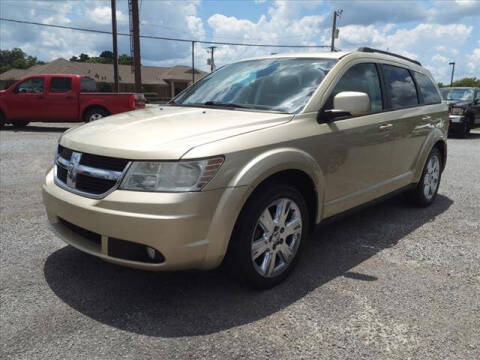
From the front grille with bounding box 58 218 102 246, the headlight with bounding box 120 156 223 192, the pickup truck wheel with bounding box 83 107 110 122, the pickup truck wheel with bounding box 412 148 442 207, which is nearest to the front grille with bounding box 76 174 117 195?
the headlight with bounding box 120 156 223 192

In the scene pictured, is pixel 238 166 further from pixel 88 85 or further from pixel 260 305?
Result: pixel 88 85

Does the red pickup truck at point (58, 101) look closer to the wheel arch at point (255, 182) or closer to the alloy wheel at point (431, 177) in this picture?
the alloy wheel at point (431, 177)

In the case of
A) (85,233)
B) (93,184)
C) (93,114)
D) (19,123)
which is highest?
(93,184)

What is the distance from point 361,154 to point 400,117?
920 millimetres

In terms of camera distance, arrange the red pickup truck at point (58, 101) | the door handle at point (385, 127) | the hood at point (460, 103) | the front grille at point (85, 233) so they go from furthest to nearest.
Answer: the hood at point (460, 103) → the red pickup truck at point (58, 101) → the door handle at point (385, 127) → the front grille at point (85, 233)

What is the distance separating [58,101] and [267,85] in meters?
11.5

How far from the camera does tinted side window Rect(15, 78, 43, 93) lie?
13.6 m

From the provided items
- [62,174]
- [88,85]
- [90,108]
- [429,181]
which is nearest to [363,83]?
[429,181]

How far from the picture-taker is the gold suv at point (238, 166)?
2590mm

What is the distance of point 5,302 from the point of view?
293 cm

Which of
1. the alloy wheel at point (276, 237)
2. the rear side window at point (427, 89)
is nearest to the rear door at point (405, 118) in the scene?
the rear side window at point (427, 89)

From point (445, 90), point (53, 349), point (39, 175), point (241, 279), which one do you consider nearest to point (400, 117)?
point (241, 279)

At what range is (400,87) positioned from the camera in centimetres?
468

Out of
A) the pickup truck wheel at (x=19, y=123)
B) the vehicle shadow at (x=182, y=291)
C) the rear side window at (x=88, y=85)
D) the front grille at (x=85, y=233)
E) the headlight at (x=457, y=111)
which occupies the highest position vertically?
the rear side window at (x=88, y=85)
